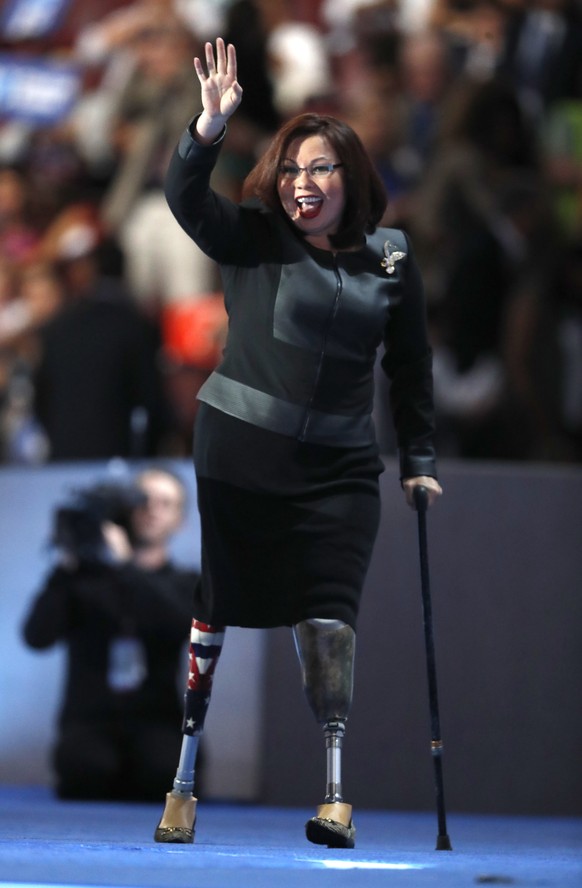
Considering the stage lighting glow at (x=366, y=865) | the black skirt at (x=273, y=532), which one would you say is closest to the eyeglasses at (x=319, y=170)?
the black skirt at (x=273, y=532)

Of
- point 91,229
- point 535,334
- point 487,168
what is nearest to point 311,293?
point 535,334

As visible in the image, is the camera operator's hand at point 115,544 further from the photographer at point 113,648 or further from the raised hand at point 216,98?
the raised hand at point 216,98

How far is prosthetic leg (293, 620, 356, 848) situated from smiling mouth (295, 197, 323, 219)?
3.18 feet

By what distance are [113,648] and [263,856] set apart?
3.20 metres

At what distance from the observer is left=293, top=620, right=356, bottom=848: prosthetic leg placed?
3.93m

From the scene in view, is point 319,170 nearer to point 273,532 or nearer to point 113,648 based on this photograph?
point 273,532

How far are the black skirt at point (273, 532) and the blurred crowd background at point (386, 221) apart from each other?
278 cm

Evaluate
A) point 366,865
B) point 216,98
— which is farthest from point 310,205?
point 366,865

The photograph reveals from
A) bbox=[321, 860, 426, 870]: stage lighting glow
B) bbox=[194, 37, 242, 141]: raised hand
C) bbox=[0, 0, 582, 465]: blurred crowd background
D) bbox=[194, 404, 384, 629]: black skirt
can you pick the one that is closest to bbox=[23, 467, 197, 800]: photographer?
bbox=[0, 0, 582, 465]: blurred crowd background

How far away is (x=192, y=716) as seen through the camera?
4.11 meters

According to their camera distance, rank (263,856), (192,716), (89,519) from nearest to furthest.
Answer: (263,856) < (192,716) < (89,519)

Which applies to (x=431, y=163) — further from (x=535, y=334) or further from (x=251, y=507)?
(x=251, y=507)

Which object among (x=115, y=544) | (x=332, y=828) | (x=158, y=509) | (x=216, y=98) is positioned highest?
(x=216, y=98)

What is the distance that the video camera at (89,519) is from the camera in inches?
257
